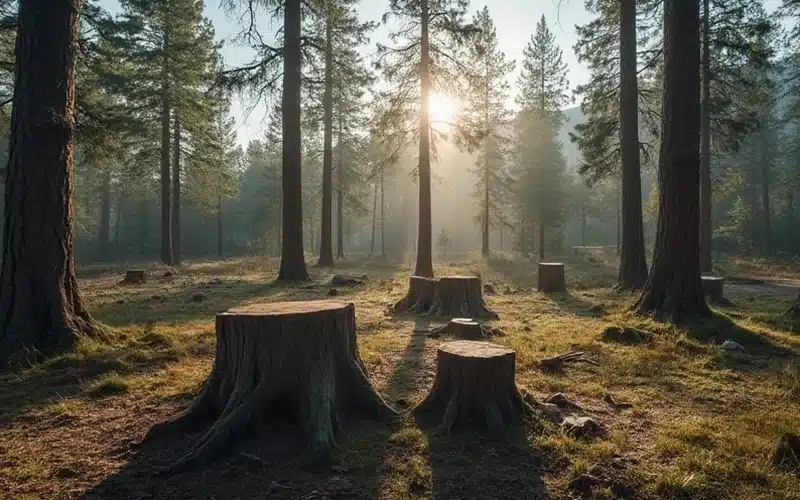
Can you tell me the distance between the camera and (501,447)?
377 cm

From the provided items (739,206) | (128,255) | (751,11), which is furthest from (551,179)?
(128,255)

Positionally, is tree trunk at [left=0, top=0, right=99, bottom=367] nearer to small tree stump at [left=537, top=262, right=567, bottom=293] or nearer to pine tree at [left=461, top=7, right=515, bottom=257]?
small tree stump at [left=537, top=262, right=567, bottom=293]

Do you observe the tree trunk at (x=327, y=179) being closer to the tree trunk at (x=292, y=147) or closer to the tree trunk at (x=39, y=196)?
the tree trunk at (x=292, y=147)

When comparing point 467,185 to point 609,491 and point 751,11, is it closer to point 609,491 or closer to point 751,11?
point 751,11

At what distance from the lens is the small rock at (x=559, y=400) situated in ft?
15.5

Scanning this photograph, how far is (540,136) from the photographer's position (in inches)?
1307

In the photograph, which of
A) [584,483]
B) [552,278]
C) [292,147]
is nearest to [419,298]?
[552,278]

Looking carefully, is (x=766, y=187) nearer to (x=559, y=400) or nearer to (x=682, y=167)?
(x=682, y=167)

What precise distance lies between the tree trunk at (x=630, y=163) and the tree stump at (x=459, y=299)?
585 centimetres

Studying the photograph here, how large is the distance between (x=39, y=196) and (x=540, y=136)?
3130 centimetres

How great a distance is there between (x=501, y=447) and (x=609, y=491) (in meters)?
0.87

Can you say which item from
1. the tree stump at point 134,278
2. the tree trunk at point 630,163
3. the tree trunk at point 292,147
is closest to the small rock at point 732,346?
the tree trunk at point 630,163

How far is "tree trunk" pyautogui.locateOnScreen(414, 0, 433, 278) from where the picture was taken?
14.1m

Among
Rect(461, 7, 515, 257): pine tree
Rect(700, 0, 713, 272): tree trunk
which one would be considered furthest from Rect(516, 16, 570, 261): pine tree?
Rect(700, 0, 713, 272): tree trunk
